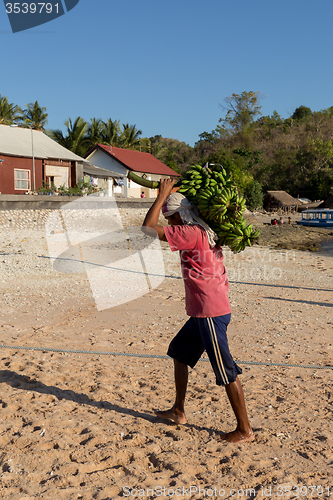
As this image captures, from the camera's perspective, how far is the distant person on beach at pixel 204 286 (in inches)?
110

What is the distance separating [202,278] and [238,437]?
120 cm

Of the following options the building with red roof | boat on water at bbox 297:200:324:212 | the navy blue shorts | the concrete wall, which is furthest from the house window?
boat on water at bbox 297:200:324:212

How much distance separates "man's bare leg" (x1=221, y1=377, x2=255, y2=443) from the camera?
2842 millimetres

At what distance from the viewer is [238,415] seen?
2.87 meters

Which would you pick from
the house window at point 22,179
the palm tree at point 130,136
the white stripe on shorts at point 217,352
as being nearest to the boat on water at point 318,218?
the palm tree at point 130,136

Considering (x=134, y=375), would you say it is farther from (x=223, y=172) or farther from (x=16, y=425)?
(x=223, y=172)

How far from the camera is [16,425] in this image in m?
3.03

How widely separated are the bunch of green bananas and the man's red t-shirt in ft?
0.50

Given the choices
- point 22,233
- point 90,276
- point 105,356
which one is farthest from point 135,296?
point 22,233

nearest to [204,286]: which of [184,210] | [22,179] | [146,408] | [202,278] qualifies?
[202,278]

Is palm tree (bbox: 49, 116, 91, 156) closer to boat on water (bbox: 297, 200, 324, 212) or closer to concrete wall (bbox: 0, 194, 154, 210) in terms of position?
concrete wall (bbox: 0, 194, 154, 210)

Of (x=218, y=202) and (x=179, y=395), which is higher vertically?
(x=218, y=202)

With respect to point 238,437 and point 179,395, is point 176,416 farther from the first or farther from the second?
point 238,437

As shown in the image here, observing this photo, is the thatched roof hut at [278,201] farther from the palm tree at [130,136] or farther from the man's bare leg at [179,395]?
the man's bare leg at [179,395]
